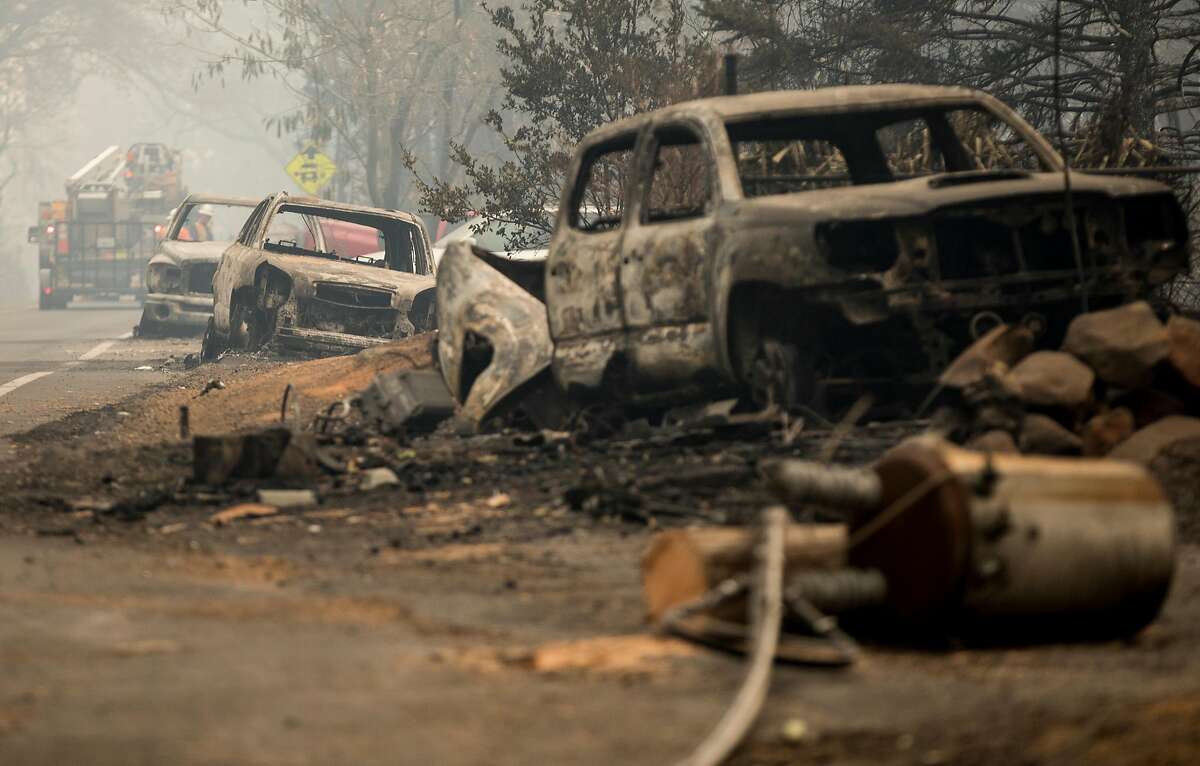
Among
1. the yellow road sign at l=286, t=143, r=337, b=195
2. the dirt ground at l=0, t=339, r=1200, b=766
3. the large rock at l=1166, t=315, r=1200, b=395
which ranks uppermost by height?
the yellow road sign at l=286, t=143, r=337, b=195

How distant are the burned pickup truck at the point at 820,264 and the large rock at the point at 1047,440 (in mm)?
886

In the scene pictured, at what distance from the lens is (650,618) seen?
5.11 meters

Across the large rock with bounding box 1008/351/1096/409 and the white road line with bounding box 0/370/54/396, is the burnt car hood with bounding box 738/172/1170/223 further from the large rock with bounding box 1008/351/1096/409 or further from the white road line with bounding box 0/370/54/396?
the white road line with bounding box 0/370/54/396

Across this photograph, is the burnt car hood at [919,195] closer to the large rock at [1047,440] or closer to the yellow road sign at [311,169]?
the large rock at [1047,440]

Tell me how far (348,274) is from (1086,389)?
1155 cm

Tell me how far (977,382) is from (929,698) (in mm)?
3282

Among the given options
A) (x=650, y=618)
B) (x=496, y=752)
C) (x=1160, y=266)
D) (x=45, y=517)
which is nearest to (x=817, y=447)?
(x=1160, y=266)

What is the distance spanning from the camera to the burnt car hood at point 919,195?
7.86 metres

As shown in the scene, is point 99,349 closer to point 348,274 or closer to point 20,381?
point 20,381

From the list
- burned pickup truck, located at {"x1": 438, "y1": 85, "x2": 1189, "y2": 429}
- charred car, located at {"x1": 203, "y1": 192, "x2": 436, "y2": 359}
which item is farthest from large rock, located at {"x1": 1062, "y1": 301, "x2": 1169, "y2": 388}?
charred car, located at {"x1": 203, "y1": 192, "x2": 436, "y2": 359}

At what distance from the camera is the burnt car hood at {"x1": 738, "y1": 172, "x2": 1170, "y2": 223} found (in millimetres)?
7855

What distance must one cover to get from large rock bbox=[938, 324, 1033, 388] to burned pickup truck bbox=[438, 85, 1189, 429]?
0.31 m

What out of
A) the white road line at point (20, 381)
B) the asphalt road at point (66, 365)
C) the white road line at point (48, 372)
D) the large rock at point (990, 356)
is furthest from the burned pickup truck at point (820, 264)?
the white road line at point (48, 372)

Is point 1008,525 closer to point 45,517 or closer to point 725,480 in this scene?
point 725,480
